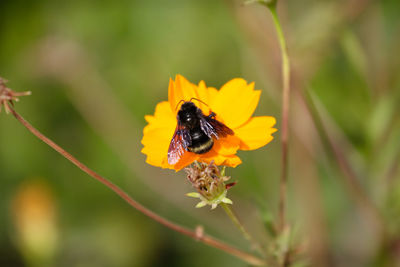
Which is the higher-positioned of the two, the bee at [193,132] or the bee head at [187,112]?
the bee head at [187,112]

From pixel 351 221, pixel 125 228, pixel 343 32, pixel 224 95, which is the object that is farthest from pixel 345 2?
pixel 125 228

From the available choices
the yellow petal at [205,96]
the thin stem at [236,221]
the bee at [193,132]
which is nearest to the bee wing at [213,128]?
the bee at [193,132]

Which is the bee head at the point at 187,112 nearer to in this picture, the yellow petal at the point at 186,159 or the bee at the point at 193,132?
the bee at the point at 193,132

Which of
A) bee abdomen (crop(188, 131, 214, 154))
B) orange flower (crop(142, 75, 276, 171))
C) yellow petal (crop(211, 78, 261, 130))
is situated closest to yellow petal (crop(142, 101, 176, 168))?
orange flower (crop(142, 75, 276, 171))

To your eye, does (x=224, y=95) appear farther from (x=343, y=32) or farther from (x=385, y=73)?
(x=385, y=73)

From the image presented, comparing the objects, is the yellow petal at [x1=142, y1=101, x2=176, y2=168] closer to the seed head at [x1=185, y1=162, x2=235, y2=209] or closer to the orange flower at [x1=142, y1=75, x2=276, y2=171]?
the orange flower at [x1=142, y1=75, x2=276, y2=171]

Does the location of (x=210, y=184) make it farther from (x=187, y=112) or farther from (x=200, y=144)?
(x=187, y=112)
